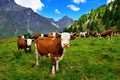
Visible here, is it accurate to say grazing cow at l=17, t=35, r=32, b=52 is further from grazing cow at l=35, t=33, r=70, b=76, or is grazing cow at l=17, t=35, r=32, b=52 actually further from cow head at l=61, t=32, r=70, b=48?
cow head at l=61, t=32, r=70, b=48

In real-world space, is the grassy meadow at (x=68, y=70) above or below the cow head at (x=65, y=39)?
below

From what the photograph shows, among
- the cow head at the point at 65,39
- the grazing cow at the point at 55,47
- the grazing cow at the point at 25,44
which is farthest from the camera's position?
the grazing cow at the point at 25,44

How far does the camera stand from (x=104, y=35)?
49156 millimetres

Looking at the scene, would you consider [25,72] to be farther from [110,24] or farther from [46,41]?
[110,24]

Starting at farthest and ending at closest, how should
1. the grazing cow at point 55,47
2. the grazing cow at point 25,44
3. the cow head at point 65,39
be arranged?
the grazing cow at point 25,44 → the grazing cow at point 55,47 → the cow head at point 65,39

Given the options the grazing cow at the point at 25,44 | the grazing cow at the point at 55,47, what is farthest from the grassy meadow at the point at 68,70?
the grazing cow at the point at 25,44

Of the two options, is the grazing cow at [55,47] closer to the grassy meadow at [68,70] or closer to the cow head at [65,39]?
the cow head at [65,39]

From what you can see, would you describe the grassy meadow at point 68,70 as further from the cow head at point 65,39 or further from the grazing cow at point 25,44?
the grazing cow at point 25,44

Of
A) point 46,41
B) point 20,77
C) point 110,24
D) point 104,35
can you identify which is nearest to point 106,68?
point 46,41

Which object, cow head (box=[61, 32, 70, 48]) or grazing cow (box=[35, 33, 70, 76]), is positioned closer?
cow head (box=[61, 32, 70, 48])

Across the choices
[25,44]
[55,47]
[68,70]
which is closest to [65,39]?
[55,47]

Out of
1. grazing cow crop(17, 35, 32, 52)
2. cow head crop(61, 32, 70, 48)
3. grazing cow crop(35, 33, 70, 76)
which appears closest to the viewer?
cow head crop(61, 32, 70, 48)

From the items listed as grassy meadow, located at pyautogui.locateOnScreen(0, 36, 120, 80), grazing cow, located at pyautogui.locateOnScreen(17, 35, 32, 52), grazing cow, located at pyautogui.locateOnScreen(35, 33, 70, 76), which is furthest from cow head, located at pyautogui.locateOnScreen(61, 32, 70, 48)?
grazing cow, located at pyautogui.locateOnScreen(17, 35, 32, 52)

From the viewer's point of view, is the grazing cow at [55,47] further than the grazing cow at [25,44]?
No
